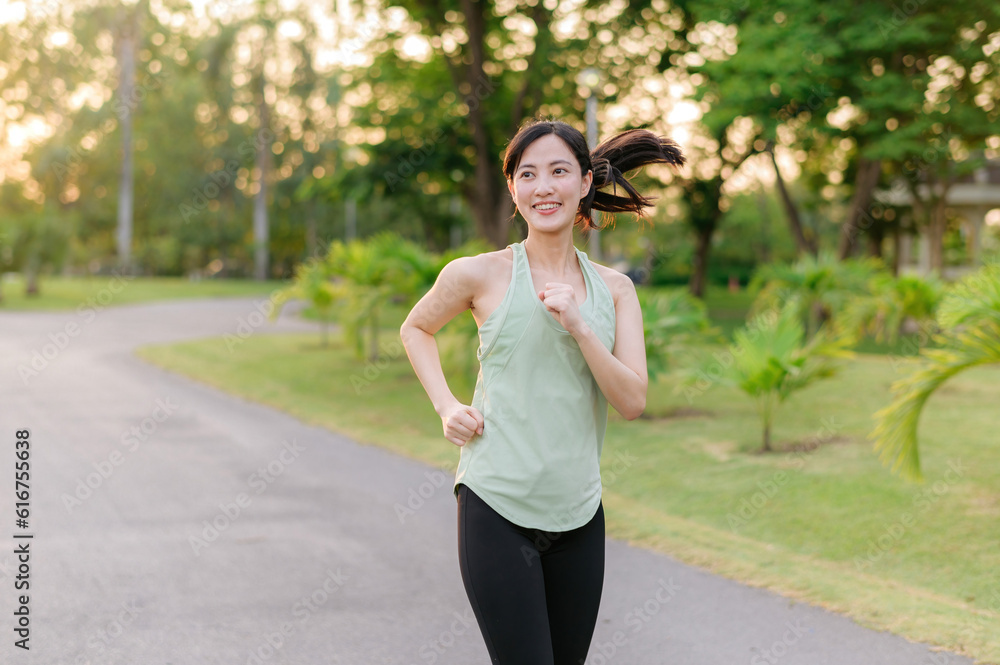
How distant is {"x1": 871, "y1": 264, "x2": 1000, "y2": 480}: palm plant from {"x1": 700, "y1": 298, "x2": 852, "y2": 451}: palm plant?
6.26 ft

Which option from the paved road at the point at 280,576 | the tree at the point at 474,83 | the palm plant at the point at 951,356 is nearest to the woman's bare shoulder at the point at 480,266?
the paved road at the point at 280,576

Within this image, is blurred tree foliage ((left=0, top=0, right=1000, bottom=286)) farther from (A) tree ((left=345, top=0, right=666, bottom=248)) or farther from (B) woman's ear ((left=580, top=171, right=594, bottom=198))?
(B) woman's ear ((left=580, top=171, right=594, bottom=198))

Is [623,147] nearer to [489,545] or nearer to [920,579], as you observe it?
[489,545]

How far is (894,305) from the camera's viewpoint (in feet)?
41.0

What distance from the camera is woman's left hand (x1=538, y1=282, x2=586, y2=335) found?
2.13m

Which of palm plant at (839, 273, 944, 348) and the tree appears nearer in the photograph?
palm plant at (839, 273, 944, 348)

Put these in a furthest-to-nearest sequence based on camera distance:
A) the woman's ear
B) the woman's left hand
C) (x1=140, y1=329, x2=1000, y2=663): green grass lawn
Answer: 1. (x1=140, y1=329, x2=1000, y2=663): green grass lawn
2. the woman's ear
3. the woman's left hand

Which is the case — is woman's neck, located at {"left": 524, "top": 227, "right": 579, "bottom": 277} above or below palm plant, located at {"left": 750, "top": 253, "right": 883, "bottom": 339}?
above

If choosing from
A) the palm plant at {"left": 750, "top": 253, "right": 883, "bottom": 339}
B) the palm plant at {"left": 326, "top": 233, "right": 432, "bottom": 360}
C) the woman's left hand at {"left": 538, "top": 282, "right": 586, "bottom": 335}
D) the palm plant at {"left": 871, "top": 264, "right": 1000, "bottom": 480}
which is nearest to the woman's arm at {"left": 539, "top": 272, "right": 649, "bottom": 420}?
the woman's left hand at {"left": 538, "top": 282, "right": 586, "bottom": 335}

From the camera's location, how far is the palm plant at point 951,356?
5.67 meters

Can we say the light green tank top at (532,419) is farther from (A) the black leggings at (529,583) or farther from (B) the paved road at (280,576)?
(B) the paved road at (280,576)

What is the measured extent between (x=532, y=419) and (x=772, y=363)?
19.9 feet

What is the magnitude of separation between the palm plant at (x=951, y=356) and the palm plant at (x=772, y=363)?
191 centimetres

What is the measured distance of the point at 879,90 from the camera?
60.8ft
